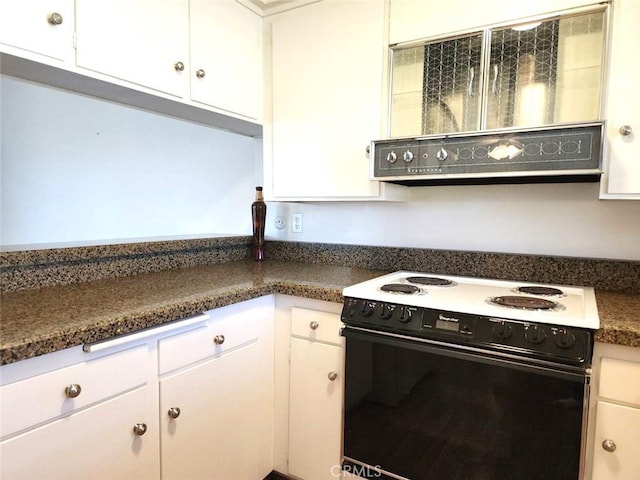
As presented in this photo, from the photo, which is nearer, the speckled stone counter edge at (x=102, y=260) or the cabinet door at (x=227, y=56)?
the speckled stone counter edge at (x=102, y=260)

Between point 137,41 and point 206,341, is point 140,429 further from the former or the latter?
point 137,41

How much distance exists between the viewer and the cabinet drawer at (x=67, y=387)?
0.83 meters

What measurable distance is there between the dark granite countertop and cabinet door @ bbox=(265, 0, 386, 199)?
0.43m

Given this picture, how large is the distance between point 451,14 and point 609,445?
1.45 metres

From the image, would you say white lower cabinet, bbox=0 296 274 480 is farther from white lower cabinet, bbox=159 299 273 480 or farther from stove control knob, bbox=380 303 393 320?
stove control knob, bbox=380 303 393 320

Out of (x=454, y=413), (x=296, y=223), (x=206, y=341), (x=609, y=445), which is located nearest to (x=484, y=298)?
(x=454, y=413)

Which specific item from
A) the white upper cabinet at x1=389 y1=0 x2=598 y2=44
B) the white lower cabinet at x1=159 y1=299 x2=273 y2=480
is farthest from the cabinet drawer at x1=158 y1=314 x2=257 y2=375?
the white upper cabinet at x1=389 y1=0 x2=598 y2=44

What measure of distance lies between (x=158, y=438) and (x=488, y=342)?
3.21 feet

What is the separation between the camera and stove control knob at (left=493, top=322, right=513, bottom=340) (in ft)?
3.55

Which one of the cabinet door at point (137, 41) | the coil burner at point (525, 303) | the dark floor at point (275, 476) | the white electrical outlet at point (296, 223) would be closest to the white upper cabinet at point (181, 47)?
the cabinet door at point (137, 41)

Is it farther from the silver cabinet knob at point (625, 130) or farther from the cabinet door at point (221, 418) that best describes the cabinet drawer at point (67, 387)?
the silver cabinet knob at point (625, 130)

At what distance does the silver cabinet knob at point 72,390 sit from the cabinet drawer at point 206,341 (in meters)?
0.24

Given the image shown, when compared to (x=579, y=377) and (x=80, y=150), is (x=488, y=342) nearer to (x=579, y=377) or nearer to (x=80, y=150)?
(x=579, y=377)

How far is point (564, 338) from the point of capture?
1.03 metres
